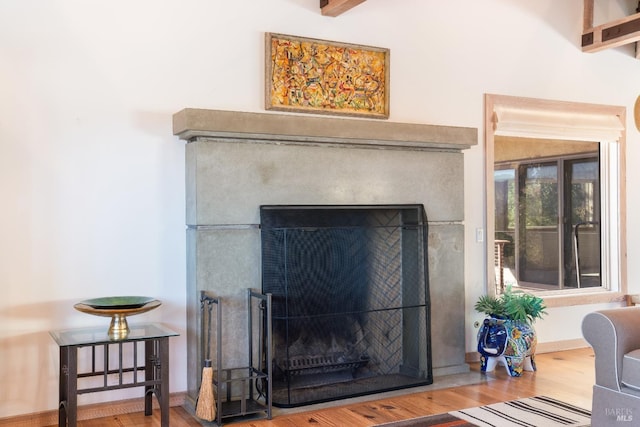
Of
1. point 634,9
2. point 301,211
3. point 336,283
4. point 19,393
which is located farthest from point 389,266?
point 634,9

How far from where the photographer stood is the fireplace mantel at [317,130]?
3.70m

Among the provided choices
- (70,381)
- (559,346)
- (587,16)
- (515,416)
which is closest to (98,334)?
(70,381)

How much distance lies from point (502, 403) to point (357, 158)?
69.9 inches

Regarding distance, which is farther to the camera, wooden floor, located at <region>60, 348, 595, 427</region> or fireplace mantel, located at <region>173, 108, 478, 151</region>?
fireplace mantel, located at <region>173, 108, 478, 151</region>

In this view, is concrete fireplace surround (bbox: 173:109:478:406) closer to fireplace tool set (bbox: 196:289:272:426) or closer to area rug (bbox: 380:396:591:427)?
fireplace tool set (bbox: 196:289:272:426)

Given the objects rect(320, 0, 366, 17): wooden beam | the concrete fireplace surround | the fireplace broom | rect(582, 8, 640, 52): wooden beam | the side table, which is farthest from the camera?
rect(582, 8, 640, 52): wooden beam

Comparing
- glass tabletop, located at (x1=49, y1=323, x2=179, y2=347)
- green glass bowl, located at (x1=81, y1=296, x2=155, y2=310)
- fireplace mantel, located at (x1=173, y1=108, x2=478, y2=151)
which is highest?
fireplace mantel, located at (x1=173, y1=108, x2=478, y2=151)

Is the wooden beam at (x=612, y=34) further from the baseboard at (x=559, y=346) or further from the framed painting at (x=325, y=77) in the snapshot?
the baseboard at (x=559, y=346)

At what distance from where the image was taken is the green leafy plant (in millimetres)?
4500

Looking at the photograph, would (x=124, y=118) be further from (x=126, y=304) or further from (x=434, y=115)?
(x=434, y=115)

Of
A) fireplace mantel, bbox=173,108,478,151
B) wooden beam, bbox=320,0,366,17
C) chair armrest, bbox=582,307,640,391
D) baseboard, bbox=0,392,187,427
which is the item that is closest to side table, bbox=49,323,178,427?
baseboard, bbox=0,392,187,427

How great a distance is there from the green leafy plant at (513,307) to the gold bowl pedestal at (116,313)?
2.43 meters

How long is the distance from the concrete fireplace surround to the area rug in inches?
29.9

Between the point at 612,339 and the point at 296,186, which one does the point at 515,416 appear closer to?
the point at 612,339
